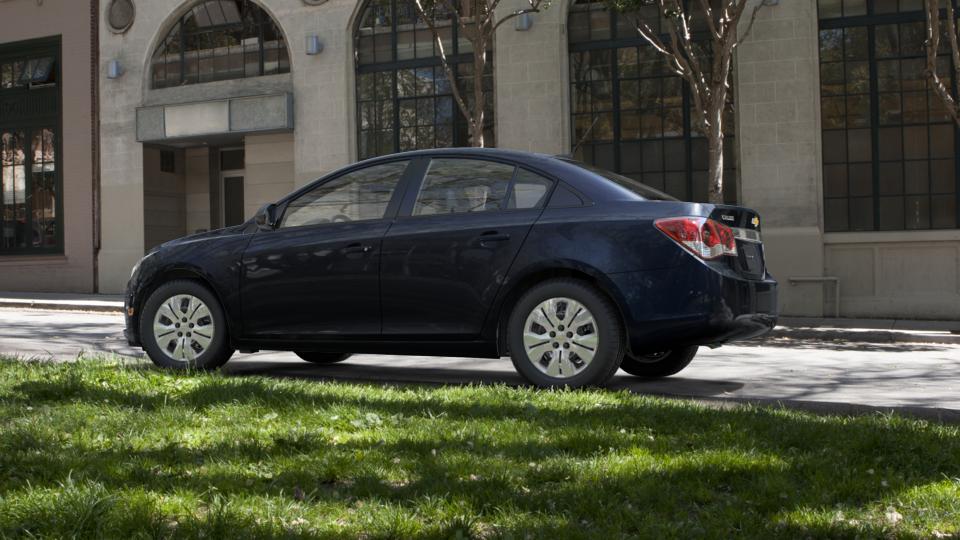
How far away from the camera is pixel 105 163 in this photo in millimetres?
24734

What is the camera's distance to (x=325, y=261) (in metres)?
7.45

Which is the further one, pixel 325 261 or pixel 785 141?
pixel 785 141

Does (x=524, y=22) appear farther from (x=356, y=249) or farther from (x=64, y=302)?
(x=356, y=249)

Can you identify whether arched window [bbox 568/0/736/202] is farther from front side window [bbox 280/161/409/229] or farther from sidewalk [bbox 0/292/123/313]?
front side window [bbox 280/161/409/229]

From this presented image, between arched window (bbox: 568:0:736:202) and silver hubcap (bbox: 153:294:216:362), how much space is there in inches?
497

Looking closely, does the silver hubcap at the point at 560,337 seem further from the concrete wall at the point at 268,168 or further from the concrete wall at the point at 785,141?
the concrete wall at the point at 268,168

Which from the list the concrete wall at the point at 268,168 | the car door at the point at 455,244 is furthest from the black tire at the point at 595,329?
the concrete wall at the point at 268,168

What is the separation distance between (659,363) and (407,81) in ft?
47.7

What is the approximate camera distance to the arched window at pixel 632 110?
19.0m

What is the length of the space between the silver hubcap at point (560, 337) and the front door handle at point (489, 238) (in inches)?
20.6

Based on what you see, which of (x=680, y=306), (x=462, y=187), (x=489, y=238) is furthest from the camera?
(x=462, y=187)

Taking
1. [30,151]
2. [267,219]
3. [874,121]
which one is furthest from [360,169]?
[30,151]

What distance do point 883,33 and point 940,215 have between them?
128 inches

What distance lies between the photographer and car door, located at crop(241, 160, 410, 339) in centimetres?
735
